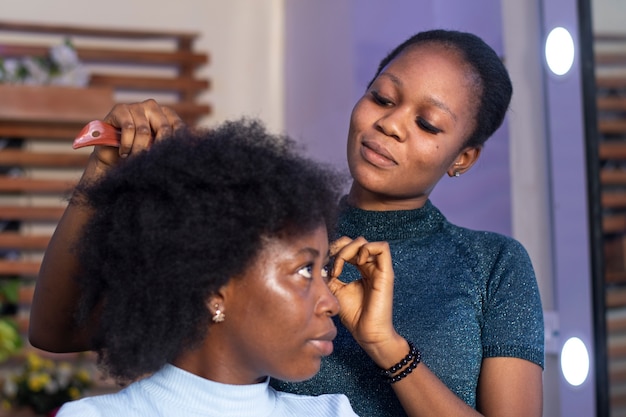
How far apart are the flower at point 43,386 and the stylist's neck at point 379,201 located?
229 centimetres

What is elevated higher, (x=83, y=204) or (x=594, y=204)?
(x=83, y=204)

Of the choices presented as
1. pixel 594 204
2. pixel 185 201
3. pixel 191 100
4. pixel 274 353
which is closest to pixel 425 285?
pixel 274 353

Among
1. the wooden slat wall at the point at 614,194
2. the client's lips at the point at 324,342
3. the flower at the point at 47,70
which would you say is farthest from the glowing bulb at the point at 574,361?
the flower at the point at 47,70

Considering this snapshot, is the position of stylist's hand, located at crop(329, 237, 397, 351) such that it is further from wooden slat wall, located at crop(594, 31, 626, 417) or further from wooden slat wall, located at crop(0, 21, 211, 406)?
wooden slat wall, located at crop(0, 21, 211, 406)

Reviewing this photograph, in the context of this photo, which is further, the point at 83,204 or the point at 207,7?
the point at 207,7

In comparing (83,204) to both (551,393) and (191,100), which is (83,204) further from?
(191,100)

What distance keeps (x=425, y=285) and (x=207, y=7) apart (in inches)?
112

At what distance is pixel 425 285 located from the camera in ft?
5.24

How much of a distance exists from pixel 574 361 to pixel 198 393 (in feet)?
5.23

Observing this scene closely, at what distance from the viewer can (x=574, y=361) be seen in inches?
103

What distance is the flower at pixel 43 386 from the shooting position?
3.62 m

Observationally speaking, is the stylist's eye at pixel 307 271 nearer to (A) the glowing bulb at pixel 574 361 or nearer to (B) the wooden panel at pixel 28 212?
(A) the glowing bulb at pixel 574 361

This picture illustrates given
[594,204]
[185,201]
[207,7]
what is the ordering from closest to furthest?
1. [185,201]
2. [594,204]
3. [207,7]

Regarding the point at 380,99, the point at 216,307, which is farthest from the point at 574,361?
the point at 216,307
